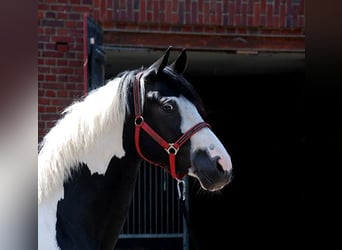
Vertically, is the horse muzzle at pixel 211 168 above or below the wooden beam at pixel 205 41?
below

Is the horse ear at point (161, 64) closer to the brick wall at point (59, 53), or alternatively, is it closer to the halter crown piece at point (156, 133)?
the halter crown piece at point (156, 133)

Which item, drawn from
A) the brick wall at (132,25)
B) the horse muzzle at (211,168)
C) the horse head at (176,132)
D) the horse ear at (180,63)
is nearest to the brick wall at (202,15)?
the brick wall at (132,25)

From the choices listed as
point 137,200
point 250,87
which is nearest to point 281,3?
point 250,87

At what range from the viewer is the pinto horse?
254cm

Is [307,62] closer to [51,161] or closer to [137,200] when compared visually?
[51,161]

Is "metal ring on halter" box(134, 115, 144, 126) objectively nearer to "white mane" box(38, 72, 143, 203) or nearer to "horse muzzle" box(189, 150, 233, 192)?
"white mane" box(38, 72, 143, 203)

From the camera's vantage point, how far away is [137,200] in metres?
7.18

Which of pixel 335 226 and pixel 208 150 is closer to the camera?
pixel 335 226

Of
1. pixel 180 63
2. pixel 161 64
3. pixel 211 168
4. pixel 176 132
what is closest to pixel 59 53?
pixel 180 63

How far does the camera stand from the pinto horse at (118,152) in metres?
2.54

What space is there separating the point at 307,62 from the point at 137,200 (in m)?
5.44

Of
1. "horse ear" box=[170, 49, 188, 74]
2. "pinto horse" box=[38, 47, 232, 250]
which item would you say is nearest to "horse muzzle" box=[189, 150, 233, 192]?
"pinto horse" box=[38, 47, 232, 250]

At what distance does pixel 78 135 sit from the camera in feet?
8.50

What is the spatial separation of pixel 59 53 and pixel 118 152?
7.82ft
